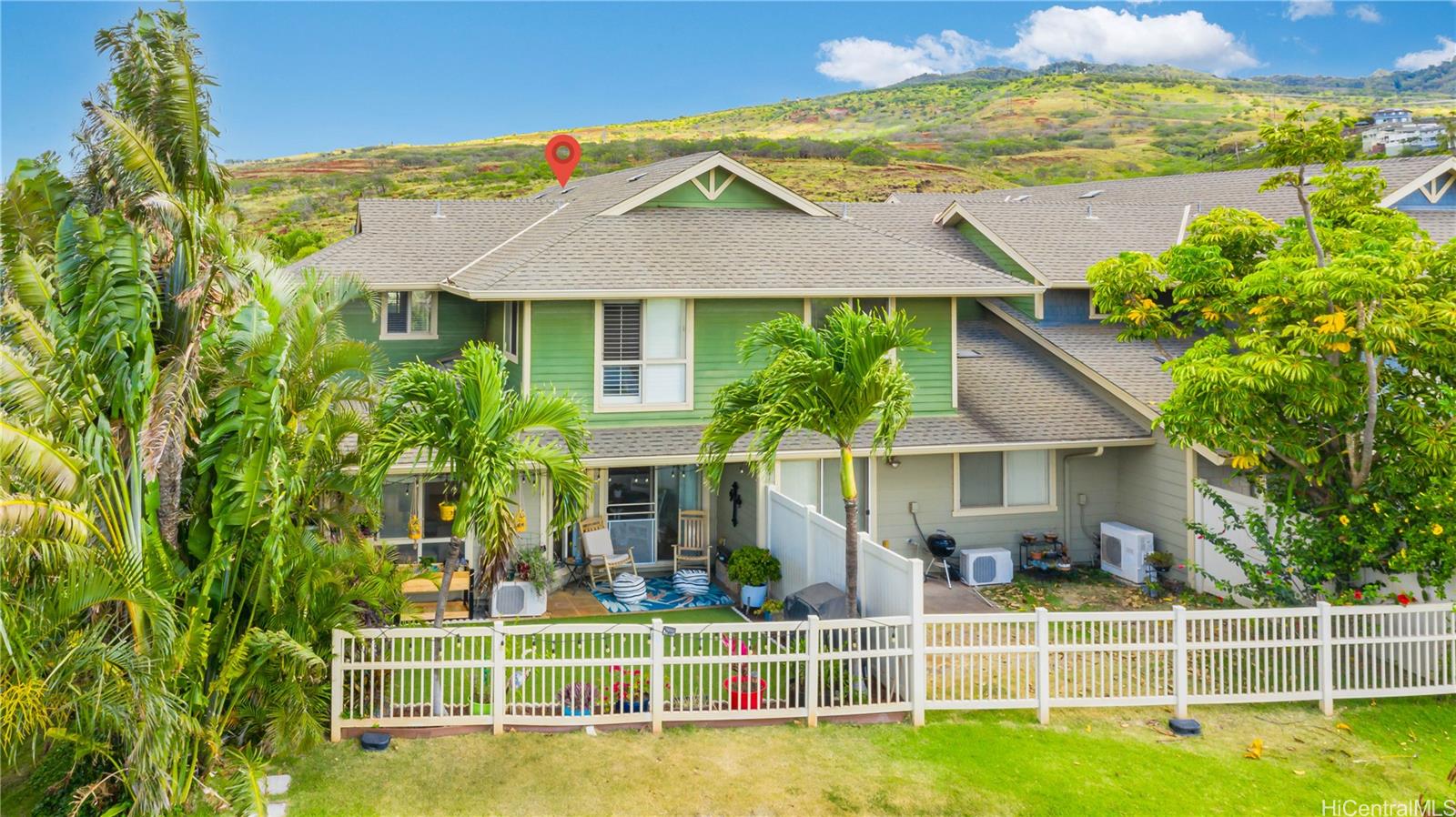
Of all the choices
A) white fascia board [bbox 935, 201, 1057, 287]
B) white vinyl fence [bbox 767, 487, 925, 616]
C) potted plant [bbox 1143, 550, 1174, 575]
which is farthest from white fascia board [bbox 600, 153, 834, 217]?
potted plant [bbox 1143, 550, 1174, 575]

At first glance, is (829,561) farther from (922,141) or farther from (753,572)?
(922,141)

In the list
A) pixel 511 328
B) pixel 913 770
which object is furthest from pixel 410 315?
pixel 913 770

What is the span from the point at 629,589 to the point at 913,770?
6.52 metres

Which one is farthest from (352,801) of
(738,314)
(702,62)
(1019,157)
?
(702,62)

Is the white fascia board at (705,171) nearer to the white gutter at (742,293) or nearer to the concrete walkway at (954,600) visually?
the white gutter at (742,293)

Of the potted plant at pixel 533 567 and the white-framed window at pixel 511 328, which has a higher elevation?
the white-framed window at pixel 511 328

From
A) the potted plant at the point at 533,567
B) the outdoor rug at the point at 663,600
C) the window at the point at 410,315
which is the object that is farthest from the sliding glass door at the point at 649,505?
the window at the point at 410,315

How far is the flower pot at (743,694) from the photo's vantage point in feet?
32.7

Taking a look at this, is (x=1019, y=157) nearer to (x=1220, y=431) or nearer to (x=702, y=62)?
(x=702, y=62)

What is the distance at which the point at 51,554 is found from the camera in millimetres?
6898

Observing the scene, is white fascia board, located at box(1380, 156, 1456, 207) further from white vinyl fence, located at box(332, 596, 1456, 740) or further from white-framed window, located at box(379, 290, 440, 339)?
white-framed window, located at box(379, 290, 440, 339)

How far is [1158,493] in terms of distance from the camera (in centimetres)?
1600

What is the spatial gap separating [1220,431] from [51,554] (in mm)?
11345

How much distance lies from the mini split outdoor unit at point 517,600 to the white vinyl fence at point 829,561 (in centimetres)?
340
